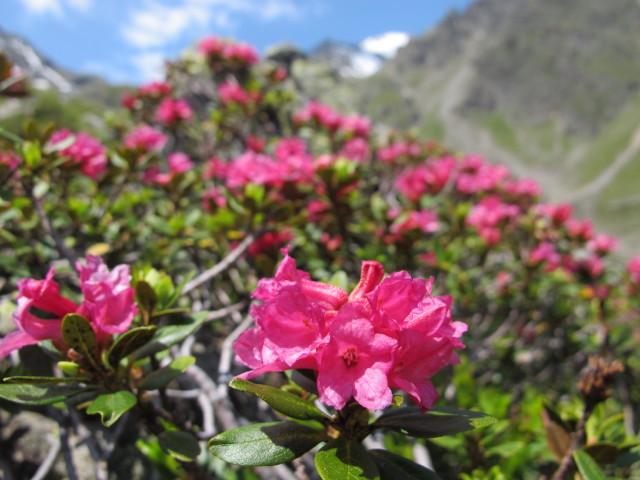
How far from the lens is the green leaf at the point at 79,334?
98 cm

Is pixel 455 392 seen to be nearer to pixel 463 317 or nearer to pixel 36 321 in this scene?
pixel 463 317

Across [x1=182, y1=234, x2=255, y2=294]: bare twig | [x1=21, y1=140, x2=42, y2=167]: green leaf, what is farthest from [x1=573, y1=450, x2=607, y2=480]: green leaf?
[x1=21, y1=140, x2=42, y2=167]: green leaf

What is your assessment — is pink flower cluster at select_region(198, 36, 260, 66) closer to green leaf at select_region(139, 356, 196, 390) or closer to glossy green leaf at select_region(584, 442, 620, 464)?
green leaf at select_region(139, 356, 196, 390)

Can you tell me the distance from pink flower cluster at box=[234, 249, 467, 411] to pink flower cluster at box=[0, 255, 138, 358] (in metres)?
0.35

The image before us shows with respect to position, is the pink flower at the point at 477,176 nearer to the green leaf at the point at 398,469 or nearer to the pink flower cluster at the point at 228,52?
the pink flower cluster at the point at 228,52

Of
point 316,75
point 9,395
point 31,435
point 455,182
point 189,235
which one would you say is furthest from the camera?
point 316,75

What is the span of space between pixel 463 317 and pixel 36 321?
2.76m

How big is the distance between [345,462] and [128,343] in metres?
0.56

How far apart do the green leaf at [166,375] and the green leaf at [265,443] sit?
30cm

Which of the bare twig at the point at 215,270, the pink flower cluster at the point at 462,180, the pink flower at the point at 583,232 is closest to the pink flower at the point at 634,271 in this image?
the pink flower at the point at 583,232

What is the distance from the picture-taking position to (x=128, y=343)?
105cm

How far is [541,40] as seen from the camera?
110 metres

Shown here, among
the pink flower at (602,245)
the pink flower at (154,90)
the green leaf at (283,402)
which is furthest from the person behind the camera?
the pink flower at (154,90)

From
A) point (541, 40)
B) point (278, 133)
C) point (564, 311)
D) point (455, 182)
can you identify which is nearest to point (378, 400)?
point (564, 311)
